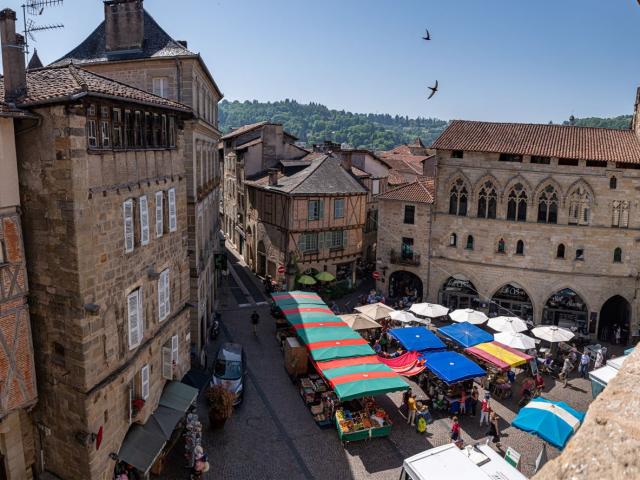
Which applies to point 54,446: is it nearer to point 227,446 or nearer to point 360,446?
point 227,446

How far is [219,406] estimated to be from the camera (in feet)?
58.3

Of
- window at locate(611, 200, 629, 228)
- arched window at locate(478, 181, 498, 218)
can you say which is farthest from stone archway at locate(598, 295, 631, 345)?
arched window at locate(478, 181, 498, 218)

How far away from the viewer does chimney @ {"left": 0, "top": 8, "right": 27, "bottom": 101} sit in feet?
37.8

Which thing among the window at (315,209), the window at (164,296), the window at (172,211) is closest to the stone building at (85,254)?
the window at (164,296)

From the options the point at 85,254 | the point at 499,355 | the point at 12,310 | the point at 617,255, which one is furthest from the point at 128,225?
the point at 617,255

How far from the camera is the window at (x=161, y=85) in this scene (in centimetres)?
2230

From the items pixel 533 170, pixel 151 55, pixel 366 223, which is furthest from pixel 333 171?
pixel 151 55

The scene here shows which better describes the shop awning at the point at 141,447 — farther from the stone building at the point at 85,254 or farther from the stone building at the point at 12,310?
the stone building at the point at 12,310

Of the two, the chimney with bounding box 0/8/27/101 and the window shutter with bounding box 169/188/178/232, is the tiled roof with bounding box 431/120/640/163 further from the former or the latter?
the chimney with bounding box 0/8/27/101

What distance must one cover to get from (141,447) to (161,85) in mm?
15037

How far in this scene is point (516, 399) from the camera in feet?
73.3

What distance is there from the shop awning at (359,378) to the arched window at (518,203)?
15.9 metres

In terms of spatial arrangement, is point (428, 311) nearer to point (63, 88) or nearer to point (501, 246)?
point (501, 246)

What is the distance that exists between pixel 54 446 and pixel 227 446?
6042mm
